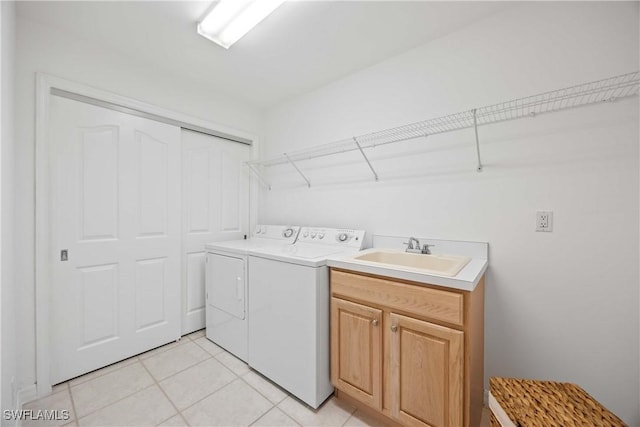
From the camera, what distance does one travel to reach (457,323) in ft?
3.71

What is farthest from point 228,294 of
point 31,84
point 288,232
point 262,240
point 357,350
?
point 31,84

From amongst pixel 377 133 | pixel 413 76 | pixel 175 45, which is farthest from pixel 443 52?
pixel 175 45

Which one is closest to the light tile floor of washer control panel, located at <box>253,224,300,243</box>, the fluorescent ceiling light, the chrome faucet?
the chrome faucet

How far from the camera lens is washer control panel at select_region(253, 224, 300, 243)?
8.10 ft

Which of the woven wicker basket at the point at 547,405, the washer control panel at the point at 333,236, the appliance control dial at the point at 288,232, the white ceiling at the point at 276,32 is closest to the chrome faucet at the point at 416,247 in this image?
the washer control panel at the point at 333,236

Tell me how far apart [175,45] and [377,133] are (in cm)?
166

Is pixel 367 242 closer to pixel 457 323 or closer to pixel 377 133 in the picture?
pixel 377 133

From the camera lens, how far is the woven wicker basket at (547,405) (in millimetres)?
928

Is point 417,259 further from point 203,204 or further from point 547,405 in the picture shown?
point 203,204

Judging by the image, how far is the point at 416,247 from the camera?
1.77 meters

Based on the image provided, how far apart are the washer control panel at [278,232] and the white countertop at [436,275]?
0.86 metres

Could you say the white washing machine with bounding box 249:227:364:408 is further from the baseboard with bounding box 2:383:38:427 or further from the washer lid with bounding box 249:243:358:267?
the baseboard with bounding box 2:383:38:427

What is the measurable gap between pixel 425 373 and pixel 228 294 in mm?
1556

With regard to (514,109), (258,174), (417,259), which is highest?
(514,109)
